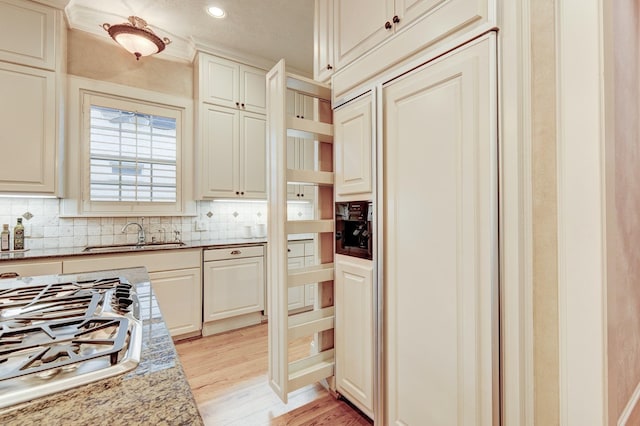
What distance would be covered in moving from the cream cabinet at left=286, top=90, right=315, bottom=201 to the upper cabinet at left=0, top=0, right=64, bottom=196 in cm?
219

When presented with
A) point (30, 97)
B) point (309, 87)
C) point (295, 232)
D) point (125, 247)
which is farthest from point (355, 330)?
point (30, 97)

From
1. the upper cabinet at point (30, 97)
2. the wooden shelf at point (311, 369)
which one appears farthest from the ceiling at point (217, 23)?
the wooden shelf at point (311, 369)

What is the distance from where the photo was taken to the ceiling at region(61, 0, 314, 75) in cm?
249

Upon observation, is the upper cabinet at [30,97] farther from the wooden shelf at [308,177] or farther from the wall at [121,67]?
the wooden shelf at [308,177]

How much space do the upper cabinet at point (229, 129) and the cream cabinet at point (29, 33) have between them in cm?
112

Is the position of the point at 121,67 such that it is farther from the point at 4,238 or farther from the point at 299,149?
the point at 299,149

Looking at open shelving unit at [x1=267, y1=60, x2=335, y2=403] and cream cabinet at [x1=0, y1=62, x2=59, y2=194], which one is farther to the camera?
cream cabinet at [x1=0, y1=62, x2=59, y2=194]

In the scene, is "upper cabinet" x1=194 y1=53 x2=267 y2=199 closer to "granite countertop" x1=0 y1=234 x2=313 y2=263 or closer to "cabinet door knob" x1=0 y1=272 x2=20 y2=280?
"granite countertop" x1=0 y1=234 x2=313 y2=263

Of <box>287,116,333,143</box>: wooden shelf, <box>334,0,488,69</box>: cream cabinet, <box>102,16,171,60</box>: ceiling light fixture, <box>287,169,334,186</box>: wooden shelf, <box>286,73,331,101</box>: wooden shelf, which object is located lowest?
<box>287,169,334,186</box>: wooden shelf

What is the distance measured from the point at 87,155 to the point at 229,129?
128cm

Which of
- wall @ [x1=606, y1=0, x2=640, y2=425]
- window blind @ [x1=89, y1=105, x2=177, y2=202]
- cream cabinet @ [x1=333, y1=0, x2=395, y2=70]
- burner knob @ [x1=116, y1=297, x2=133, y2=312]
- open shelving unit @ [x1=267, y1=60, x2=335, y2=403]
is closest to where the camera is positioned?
burner knob @ [x1=116, y1=297, x2=133, y2=312]

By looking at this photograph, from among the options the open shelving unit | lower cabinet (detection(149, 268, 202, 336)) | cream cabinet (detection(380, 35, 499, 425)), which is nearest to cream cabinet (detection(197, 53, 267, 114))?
the open shelving unit

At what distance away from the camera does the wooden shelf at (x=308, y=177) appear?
171 centimetres

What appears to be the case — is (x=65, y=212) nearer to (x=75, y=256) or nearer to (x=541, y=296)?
(x=75, y=256)
